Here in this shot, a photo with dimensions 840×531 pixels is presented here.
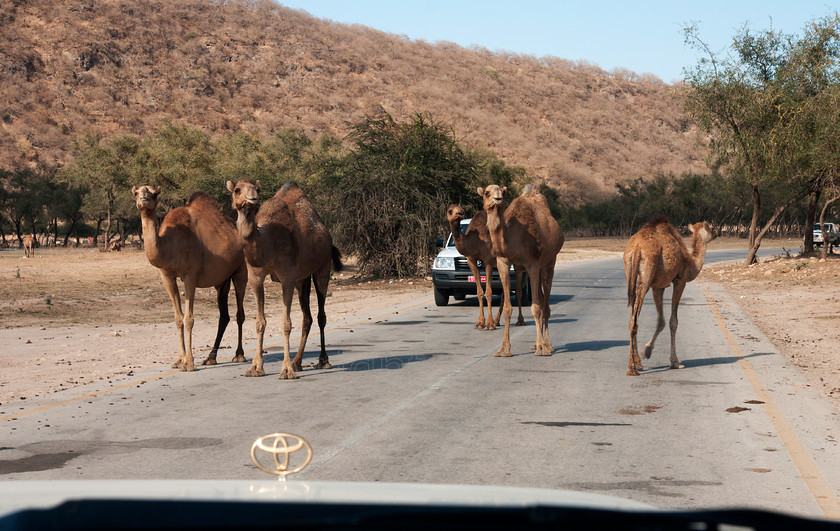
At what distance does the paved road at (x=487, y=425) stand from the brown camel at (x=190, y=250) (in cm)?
69

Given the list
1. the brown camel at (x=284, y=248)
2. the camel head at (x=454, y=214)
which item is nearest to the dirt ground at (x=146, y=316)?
the brown camel at (x=284, y=248)

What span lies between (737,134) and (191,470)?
32.8 meters

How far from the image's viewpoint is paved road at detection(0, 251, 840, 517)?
671 centimetres

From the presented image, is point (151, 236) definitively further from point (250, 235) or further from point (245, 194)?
point (245, 194)

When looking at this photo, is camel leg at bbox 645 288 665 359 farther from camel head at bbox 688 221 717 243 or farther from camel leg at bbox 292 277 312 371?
camel leg at bbox 292 277 312 371

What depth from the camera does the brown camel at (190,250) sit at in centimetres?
1177

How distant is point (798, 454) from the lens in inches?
293

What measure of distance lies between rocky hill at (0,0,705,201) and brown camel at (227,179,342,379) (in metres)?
77.2

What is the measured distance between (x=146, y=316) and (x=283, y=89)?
10004cm

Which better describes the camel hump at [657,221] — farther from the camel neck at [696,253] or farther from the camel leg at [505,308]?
the camel leg at [505,308]

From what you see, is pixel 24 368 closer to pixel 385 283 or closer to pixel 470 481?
pixel 470 481

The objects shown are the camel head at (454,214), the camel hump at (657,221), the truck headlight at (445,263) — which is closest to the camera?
the camel hump at (657,221)

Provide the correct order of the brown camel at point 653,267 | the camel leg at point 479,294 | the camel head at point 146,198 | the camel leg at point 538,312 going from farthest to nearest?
the camel leg at point 479,294
the camel leg at point 538,312
the brown camel at point 653,267
the camel head at point 146,198

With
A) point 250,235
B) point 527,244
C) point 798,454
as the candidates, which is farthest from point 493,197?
point 798,454
